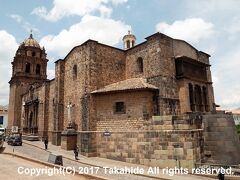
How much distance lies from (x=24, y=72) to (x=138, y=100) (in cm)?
2608

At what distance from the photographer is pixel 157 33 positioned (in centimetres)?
1750

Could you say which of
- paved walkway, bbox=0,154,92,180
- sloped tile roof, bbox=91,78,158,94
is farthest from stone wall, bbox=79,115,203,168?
paved walkway, bbox=0,154,92,180

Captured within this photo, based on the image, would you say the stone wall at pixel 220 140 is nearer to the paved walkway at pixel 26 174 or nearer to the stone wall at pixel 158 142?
the stone wall at pixel 158 142

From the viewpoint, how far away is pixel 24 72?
3606 cm

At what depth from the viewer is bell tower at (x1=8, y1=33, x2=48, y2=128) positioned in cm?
3584

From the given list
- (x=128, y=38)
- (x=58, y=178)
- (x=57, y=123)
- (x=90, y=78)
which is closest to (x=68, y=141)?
(x=57, y=123)

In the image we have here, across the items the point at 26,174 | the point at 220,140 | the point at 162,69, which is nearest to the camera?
the point at 26,174

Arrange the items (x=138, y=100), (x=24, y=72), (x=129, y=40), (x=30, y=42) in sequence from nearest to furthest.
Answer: (x=138, y=100)
(x=129, y=40)
(x=24, y=72)
(x=30, y=42)

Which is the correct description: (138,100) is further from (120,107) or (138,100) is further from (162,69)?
(162,69)

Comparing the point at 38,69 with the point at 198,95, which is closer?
the point at 198,95

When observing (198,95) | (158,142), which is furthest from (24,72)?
(158,142)

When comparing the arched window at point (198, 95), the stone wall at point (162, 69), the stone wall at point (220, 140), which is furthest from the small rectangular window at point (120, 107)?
the arched window at point (198, 95)

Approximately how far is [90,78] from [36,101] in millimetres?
14514

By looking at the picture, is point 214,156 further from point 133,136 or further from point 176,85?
point 176,85
